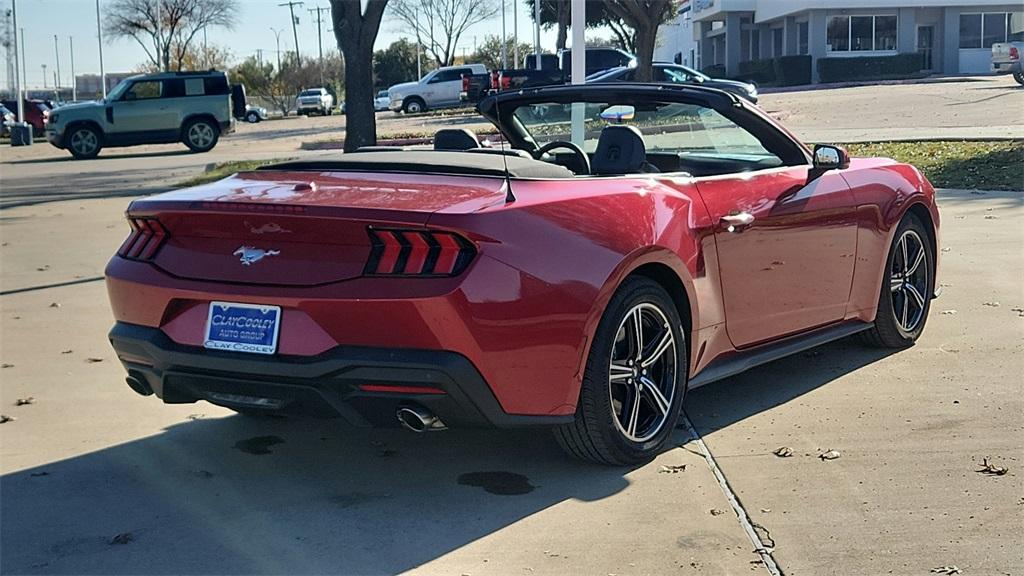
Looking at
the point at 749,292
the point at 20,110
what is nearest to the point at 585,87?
the point at 749,292

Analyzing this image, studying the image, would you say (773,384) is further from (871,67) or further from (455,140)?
(871,67)

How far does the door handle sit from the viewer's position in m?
4.93

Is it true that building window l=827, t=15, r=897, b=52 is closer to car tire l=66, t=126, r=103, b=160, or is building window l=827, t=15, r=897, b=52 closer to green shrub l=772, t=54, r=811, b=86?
green shrub l=772, t=54, r=811, b=86

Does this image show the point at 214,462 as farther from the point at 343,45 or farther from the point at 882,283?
the point at 343,45

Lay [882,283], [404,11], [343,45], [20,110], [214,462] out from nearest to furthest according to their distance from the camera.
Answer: [214,462] → [882,283] → [343,45] → [20,110] → [404,11]

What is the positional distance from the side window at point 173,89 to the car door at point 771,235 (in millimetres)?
24677

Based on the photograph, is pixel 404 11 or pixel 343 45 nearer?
pixel 343 45

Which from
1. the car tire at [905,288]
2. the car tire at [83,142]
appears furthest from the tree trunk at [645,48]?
the car tire at [905,288]

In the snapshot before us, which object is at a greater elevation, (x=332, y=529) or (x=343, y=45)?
(x=343, y=45)

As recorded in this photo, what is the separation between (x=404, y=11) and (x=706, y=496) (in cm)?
7585

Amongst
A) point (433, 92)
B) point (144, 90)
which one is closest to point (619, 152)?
point (144, 90)

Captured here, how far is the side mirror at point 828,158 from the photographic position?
5602 mm

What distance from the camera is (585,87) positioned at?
18.3 feet

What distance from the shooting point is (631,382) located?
4477mm
